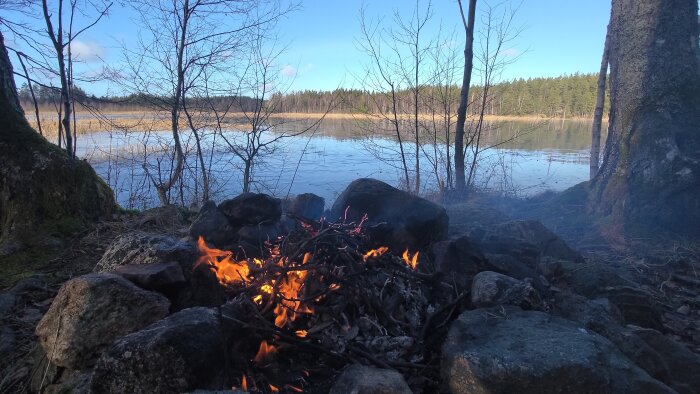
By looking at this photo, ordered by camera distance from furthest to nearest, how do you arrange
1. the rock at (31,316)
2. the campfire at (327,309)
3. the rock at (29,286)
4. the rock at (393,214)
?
1. the rock at (393,214)
2. the rock at (29,286)
3. the rock at (31,316)
4. the campfire at (327,309)

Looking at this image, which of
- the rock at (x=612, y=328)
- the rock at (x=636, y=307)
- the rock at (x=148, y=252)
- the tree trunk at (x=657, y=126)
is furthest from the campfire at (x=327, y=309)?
the tree trunk at (x=657, y=126)

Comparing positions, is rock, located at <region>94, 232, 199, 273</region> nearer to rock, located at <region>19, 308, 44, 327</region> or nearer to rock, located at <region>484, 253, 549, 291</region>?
rock, located at <region>19, 308, 44, 327</region>

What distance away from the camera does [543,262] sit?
12.7 feet

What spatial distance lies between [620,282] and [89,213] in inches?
219

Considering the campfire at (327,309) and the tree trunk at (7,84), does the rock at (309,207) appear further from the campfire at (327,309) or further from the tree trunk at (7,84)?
the tree trunk at (7,84)

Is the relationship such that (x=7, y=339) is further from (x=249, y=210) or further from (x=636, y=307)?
(x=636, y=307)

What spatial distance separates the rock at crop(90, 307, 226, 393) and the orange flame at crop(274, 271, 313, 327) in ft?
1.75

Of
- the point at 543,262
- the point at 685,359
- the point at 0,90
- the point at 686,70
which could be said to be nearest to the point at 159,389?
the point at 685,359

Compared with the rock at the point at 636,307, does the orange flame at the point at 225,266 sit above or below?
above

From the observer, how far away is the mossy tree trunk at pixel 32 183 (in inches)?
164

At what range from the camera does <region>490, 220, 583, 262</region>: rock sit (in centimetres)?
429

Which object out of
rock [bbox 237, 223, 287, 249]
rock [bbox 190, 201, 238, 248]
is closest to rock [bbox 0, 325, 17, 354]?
rock [bbox 190, 201, 238, 248]

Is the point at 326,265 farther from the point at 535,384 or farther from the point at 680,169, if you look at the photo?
the point at 680,169

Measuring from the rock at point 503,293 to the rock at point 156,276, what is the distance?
202cm
